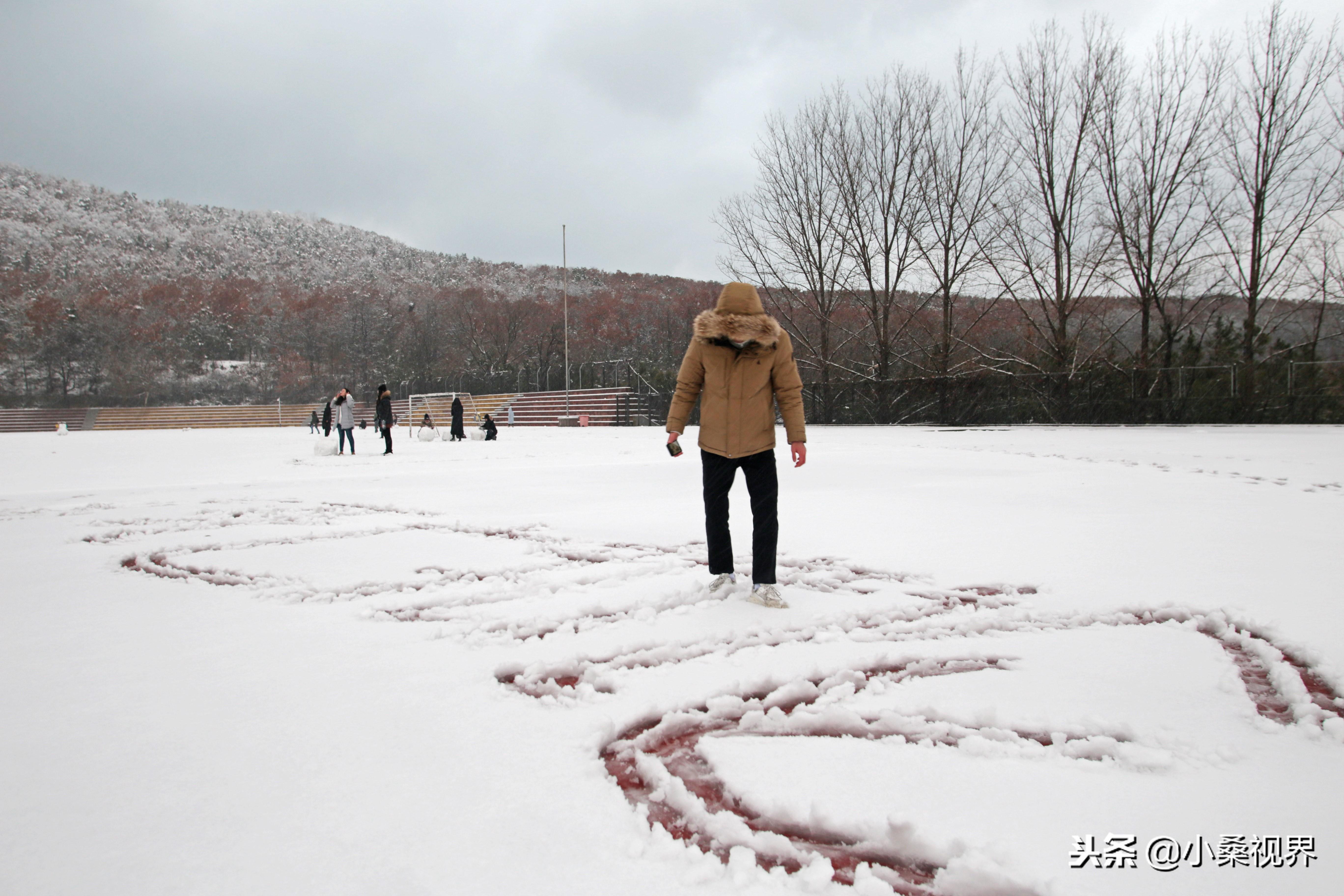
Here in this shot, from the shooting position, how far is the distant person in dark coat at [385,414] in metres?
15.2

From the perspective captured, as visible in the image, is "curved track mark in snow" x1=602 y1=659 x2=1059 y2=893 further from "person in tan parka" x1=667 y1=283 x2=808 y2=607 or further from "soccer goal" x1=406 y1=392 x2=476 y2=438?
"soccer goal" x1=406 y1=392 x2=476 y2=438

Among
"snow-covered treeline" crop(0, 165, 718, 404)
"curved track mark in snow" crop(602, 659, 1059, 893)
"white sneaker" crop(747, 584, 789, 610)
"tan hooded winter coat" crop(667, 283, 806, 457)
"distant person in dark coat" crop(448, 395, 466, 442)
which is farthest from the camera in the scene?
"snow-covered treeline" crop(0, 165, 718, 404)

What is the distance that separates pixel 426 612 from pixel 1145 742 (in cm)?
235

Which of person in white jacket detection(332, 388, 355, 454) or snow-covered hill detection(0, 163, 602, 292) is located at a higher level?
snow-covered hill detection(0, 163, 602, 292)

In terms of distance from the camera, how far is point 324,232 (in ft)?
467

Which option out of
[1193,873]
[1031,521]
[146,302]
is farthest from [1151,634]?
[146,302]

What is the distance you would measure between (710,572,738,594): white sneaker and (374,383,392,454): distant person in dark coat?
13231 millimetres

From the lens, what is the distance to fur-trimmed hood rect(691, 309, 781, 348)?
116 inches

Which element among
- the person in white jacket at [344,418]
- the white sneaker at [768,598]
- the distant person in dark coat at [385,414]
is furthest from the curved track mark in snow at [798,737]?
the distant person in dark coat at [385,414]

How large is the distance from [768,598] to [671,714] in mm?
1155

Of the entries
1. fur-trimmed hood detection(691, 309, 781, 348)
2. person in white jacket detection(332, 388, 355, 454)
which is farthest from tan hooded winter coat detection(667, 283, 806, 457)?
person in white jacket detection(332, 388, 355, 454)

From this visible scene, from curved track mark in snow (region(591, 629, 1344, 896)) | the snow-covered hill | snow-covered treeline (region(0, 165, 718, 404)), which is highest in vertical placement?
the snow-covered hill

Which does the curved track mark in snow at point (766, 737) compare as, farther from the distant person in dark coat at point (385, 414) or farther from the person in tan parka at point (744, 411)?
the distant person in dark coat at point (385, 414)

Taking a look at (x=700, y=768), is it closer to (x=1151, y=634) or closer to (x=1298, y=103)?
(x=1151, y=634)
